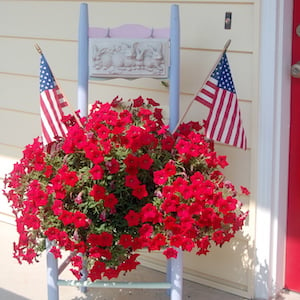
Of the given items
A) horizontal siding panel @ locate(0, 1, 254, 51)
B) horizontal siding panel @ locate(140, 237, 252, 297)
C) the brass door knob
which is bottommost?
horizontal siding panel @ locate(140, 237, 252, 297)

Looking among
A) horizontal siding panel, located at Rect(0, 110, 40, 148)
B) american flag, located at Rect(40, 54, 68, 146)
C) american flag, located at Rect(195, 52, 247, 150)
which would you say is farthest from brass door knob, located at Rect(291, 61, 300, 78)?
horizontal siding panel, located at Rect(0, 110, 40, 148)

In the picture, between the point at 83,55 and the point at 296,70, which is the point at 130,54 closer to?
the point at 83,55

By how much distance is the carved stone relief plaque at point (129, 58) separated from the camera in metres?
2.80

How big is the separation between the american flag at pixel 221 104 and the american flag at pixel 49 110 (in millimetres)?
573

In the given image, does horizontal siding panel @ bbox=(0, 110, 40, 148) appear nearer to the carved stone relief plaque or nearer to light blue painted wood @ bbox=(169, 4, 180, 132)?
the carved stone relief plaque

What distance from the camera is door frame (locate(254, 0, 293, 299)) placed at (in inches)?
112

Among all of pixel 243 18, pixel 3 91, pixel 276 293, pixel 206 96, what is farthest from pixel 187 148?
pixel 3 91

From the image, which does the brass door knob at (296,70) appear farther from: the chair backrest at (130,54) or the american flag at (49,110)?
the american flag at (49,110)

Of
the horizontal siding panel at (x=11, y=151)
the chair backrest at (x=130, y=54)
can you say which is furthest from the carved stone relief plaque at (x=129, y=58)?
the horizontal siding panel at (x=11, y=151)

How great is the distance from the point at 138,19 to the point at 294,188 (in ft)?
3.53

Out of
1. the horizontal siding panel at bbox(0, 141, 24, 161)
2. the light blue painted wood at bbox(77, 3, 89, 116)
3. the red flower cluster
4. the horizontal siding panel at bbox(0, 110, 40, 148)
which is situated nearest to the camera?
the red flower cluster

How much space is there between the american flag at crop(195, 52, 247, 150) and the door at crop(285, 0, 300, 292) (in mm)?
360

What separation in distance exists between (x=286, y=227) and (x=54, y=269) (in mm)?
1064

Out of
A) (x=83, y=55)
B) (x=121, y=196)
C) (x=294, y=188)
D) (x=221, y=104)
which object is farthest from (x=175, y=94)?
(x=294, y=188)
